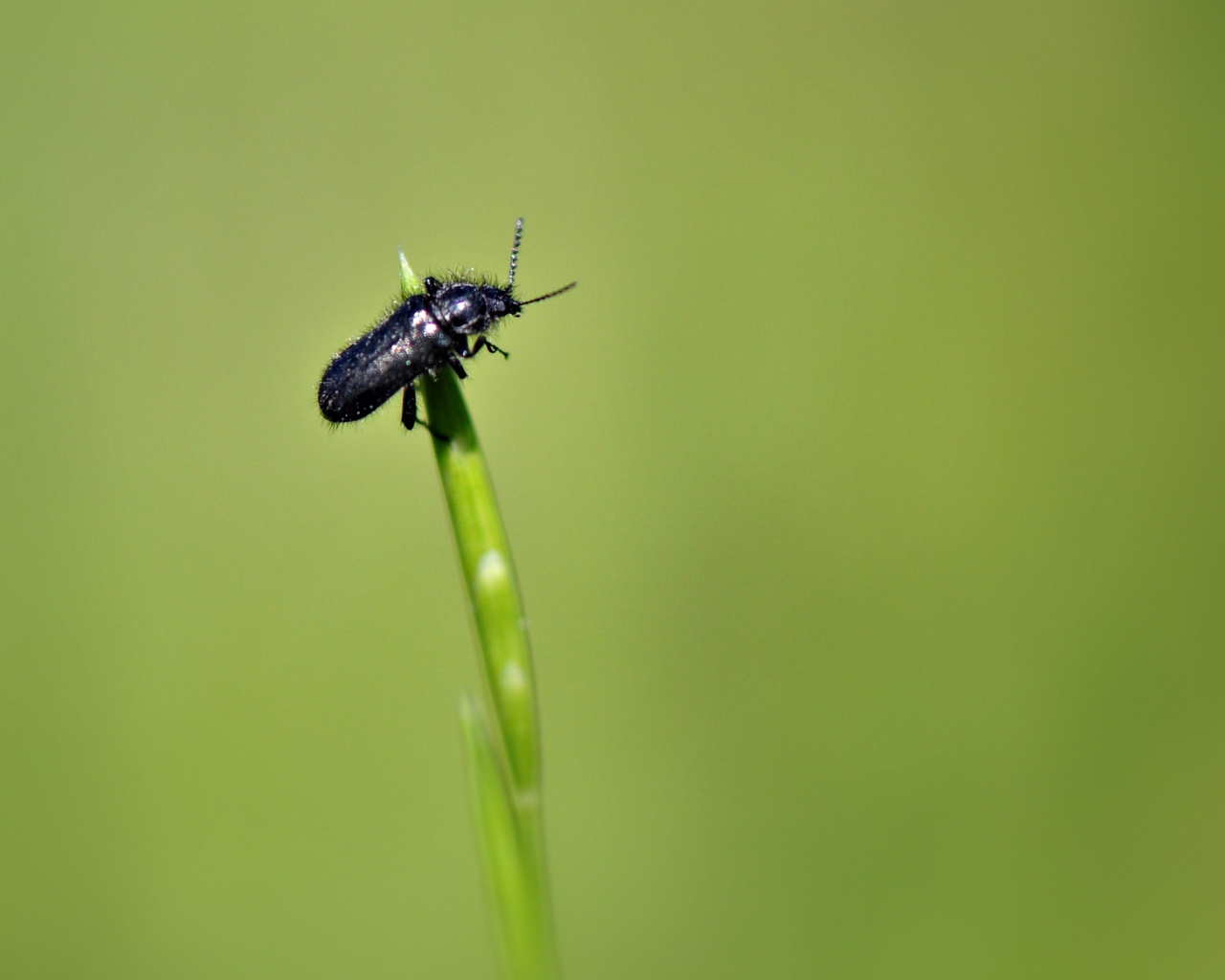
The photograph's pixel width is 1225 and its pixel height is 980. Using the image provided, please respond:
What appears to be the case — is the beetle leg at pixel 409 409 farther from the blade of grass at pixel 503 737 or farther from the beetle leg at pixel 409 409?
the blade of grass at pixel 503 737

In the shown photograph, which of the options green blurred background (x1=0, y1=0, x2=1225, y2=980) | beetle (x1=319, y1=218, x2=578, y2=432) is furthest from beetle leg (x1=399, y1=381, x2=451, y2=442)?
green blurred background (x1=0, y1=0, x2=1225, y2=980)

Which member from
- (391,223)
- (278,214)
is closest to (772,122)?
(391,223)

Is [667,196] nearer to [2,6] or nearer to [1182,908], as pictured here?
[2,6]

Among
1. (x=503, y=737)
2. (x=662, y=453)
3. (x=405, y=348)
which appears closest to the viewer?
(x=503, y=737)

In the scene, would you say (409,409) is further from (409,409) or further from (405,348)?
(405,348)

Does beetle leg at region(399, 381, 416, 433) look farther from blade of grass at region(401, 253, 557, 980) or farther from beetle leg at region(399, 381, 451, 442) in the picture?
blade of grass at region(401, 253, 557, 980)

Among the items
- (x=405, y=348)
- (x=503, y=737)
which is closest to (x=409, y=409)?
(x=405, y=348)

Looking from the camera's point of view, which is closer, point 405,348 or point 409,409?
point 405,348

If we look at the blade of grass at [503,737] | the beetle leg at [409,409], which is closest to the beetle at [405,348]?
the beetle leg at [409,409]
